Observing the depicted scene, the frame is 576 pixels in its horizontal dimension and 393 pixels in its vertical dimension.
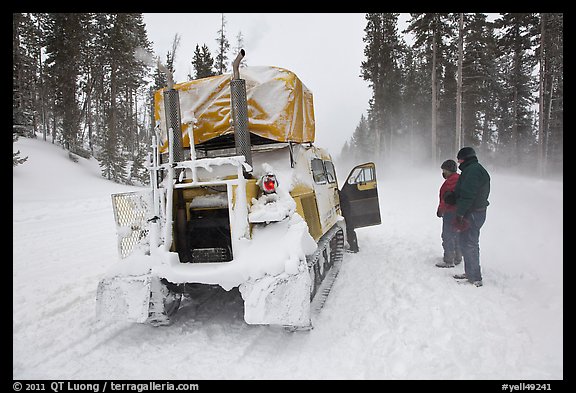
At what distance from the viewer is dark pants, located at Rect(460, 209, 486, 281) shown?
5176 mm

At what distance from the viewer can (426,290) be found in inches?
198

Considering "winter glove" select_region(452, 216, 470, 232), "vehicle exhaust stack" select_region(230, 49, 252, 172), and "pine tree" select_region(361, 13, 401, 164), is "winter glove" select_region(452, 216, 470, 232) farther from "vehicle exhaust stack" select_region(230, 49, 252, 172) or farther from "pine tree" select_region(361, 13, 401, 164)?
"pine tree" select_region(361, 13, 401, 164)

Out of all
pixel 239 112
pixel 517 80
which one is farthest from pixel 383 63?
pixel 239 112

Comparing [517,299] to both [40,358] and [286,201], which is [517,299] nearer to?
[286,201]

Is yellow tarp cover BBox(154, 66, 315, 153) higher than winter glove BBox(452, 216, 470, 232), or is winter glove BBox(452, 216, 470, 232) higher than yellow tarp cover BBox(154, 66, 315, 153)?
yellow tarp cover BBox(154, 66, 315, 153)

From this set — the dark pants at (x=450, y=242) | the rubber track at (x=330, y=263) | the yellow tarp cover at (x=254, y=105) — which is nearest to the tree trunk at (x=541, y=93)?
the dark pants at (x=450, y=242)

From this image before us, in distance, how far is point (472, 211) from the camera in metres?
5.31

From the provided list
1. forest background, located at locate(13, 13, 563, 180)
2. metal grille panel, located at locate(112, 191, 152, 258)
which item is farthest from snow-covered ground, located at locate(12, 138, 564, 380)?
forest background, located at locate(13, 13, 563, 180)

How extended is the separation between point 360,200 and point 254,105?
3.57 metres

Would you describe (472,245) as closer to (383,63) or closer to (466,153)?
(466,153)

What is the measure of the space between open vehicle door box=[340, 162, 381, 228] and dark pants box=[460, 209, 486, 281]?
7.98ft

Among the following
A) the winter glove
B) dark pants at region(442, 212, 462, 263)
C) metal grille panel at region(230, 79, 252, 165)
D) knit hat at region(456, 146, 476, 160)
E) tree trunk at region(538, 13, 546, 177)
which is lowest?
dark pants at region(442, 212, 462, 263)
